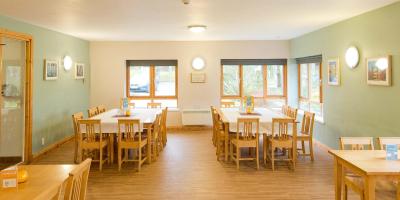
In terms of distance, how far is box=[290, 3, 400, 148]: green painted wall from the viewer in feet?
14.5

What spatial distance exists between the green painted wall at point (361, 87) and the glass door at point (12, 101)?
18.3 ft

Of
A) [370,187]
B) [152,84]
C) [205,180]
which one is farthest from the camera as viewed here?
[152,84]

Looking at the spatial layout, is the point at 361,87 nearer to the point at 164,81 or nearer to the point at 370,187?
the point at 370,187

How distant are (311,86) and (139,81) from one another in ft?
15.0

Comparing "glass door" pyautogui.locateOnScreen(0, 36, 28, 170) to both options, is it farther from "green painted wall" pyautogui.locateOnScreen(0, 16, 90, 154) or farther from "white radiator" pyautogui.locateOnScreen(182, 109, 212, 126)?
"white radiator" pyautogui.locateOnScreen(182, 109, 212, 126)

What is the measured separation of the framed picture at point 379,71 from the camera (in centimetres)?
448

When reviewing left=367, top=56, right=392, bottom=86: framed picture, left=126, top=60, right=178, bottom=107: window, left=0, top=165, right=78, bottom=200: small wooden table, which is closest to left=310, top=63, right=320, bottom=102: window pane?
left=367, top=56, right=392, bottom=86: framed picture

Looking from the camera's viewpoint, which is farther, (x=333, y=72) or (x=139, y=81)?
(x=139, y=81)

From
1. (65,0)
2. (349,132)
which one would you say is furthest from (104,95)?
(349,132)

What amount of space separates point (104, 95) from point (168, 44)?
221cm

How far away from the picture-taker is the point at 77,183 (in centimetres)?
211

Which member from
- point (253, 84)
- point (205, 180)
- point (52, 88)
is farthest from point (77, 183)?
point (253, 84)

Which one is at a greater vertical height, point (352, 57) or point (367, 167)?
point (352, 57)

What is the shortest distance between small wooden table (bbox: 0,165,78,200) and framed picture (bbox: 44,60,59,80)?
407 cm
